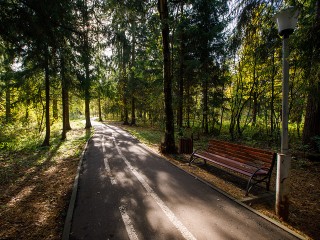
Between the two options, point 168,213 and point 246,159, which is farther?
point 246,159

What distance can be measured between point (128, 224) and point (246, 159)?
4126mm

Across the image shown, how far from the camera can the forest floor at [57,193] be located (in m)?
4.09

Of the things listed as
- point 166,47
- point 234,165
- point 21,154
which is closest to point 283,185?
point 234,165

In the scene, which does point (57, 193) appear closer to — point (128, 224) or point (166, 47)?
point (128, 224)

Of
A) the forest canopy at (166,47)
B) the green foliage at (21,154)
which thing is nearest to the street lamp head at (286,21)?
the forest canopy at (166,47)

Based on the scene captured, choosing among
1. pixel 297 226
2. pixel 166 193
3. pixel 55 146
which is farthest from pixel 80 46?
pixel 55 146

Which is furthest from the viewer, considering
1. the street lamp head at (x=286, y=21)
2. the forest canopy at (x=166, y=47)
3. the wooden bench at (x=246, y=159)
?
the wooden bench at (x=246, y=159)

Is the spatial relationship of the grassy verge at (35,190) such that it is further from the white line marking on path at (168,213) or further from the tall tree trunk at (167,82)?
the tall tree trunk at (167,82)

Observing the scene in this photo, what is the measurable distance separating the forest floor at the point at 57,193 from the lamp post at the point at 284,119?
368 millimetres

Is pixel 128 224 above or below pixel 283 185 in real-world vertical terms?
below

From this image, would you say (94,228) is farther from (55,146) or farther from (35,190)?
(55,146)

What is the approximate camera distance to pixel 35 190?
6.27 m

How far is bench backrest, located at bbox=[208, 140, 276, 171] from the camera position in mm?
5512

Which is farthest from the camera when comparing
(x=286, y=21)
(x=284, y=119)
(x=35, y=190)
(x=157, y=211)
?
(x=35, y=190)
